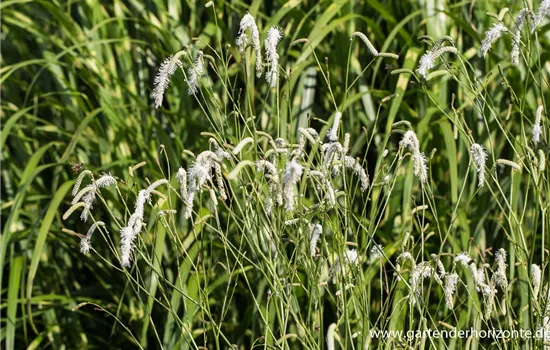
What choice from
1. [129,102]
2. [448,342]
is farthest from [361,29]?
[448,342]

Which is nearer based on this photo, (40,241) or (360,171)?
(360,171)

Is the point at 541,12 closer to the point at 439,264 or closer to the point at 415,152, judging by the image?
the point at 415,152

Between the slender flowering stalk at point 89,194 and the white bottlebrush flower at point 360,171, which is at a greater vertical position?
the slender flowering stalk at point 89,194

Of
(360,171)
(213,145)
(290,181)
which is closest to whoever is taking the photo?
(290,181)

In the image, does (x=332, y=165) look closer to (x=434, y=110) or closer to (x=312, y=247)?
(x=312, y=247)

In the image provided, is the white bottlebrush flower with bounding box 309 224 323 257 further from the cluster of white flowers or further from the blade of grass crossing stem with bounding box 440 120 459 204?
the blade of grass crossing stem with bounding box 440 120 459 204

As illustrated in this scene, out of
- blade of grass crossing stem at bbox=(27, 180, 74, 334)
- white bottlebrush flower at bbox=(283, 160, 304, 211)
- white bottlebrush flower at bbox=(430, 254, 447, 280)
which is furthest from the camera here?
blade of grass crossing stem at bbox=(27, 180, 74, 334)

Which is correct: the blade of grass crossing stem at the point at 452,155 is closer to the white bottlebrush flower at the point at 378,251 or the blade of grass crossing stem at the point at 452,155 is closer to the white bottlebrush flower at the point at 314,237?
the white bottlebrush flower at the point at 378,251

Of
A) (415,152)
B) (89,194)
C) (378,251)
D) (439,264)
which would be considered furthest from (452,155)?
(89,194)

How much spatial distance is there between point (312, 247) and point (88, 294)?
133cm

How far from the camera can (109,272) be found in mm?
2482

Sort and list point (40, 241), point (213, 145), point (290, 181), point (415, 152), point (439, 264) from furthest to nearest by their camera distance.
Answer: point (213, 145), point (40, 241), point (439, 264), point (415, 152), point (290, 181)

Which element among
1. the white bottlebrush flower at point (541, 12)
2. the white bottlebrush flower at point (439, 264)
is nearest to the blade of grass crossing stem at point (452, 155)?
the white bottlebrush flower at point (439, 264)

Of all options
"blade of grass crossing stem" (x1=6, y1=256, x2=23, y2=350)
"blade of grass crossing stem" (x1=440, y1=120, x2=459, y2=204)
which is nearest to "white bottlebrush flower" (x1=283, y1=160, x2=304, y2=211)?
"blade of grass crossing stem" (x1=440, y1=120, x2=459, y2=204)
